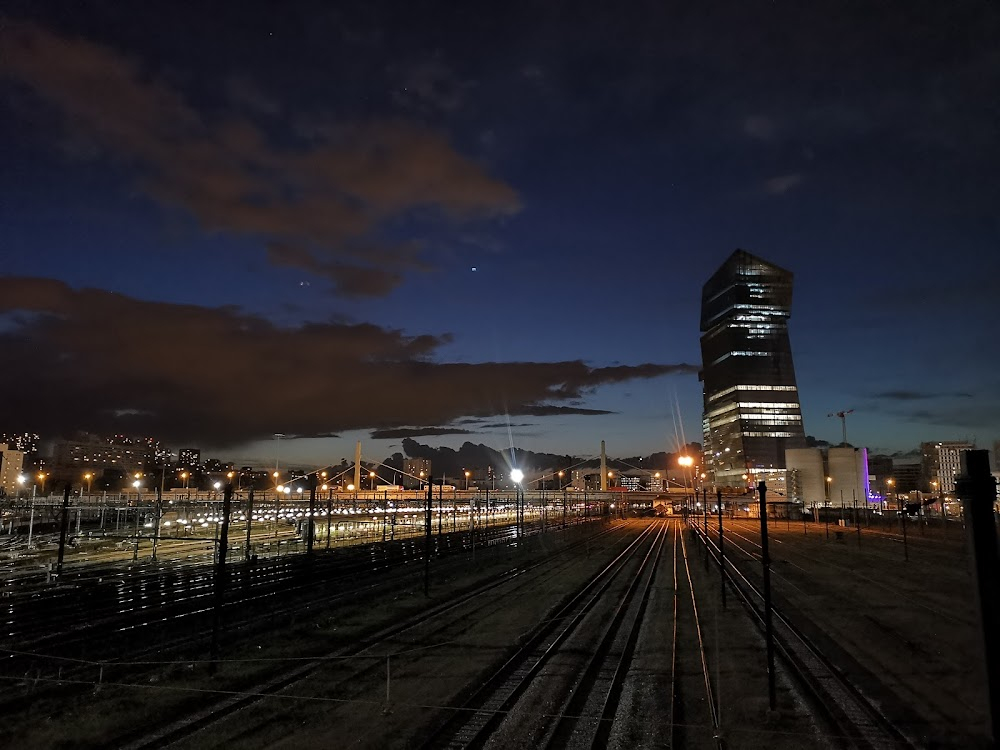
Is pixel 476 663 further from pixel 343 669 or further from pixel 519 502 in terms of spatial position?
pixel 519 502

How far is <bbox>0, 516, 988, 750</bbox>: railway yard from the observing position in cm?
1290

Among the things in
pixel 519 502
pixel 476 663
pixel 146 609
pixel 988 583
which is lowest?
pixel 476 663

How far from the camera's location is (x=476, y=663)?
1792 cm

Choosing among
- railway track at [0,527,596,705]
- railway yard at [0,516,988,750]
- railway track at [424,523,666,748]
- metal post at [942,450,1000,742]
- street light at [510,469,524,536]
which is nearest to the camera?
metal post at [942,450,1000,742]

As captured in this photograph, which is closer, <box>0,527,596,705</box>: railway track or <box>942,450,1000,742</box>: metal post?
<box>942,450,1000,742</box>: metal post

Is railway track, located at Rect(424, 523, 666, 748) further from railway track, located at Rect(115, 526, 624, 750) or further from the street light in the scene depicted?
the street light

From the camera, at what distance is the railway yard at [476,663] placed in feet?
42.3

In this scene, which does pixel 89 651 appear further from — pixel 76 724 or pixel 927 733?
pixel 927 733

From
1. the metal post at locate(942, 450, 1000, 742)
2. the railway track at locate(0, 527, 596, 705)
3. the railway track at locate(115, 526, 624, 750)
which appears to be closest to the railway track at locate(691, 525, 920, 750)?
the metal post at locate(942, 450, 1000, 742)

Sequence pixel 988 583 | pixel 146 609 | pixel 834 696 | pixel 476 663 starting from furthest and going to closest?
pixel 146 609 → pixel 476 663 → pixel 834 696 → pixel 988 583

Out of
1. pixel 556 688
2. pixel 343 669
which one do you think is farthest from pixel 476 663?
pixel 343 669

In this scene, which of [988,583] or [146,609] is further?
[146,609]

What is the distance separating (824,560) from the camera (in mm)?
46469

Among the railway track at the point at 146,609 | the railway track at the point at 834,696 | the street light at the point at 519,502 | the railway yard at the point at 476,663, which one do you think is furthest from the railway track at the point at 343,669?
the street light at the point at 519,502
